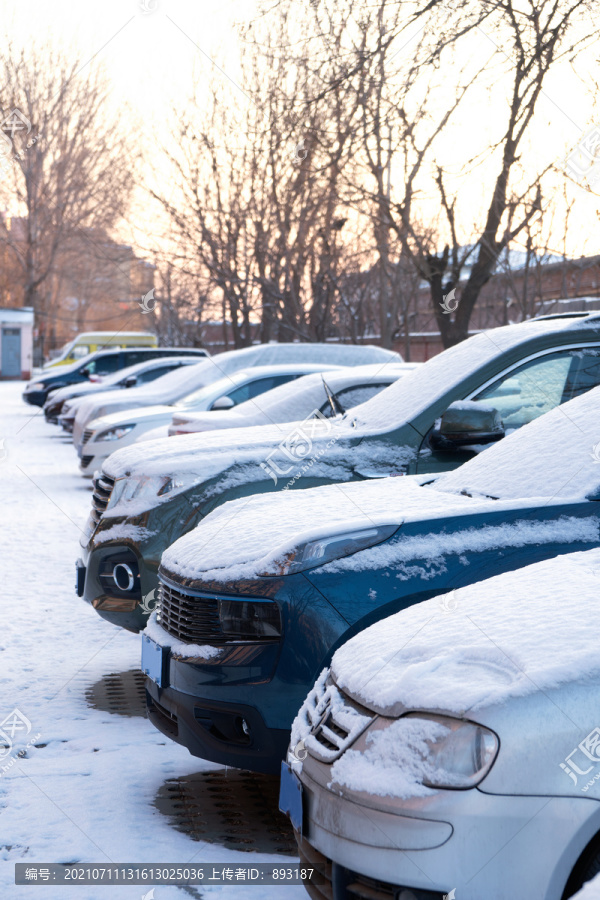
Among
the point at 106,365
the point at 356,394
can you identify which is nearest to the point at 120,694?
the point at 356,394

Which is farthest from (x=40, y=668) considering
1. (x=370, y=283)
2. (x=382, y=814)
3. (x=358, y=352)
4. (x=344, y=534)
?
(x=370, y=283)

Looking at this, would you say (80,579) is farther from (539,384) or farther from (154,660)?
(539,384)

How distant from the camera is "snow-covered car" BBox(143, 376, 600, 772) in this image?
3.35m

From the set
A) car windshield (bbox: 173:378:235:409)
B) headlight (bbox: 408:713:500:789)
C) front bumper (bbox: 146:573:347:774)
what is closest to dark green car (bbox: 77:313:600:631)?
front bumper (bbox: 146:573:347:774)

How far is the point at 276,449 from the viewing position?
586cm

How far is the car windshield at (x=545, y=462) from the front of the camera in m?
3.77

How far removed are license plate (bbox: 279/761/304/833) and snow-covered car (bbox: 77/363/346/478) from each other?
319 inches

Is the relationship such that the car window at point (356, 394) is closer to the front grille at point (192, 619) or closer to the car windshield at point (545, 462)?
the car windshield at point (545, 462)

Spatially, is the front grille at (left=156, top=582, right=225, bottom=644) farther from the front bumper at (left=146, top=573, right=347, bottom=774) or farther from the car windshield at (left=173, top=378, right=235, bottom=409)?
the car windshield at (left=173, top=378, right=235, bottom=409)

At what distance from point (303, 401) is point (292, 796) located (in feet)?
20.5

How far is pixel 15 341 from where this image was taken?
52.0 meters

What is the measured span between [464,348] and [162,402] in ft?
27.7

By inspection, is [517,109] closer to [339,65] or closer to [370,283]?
[339,65]

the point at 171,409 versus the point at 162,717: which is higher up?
the point at 171,409
